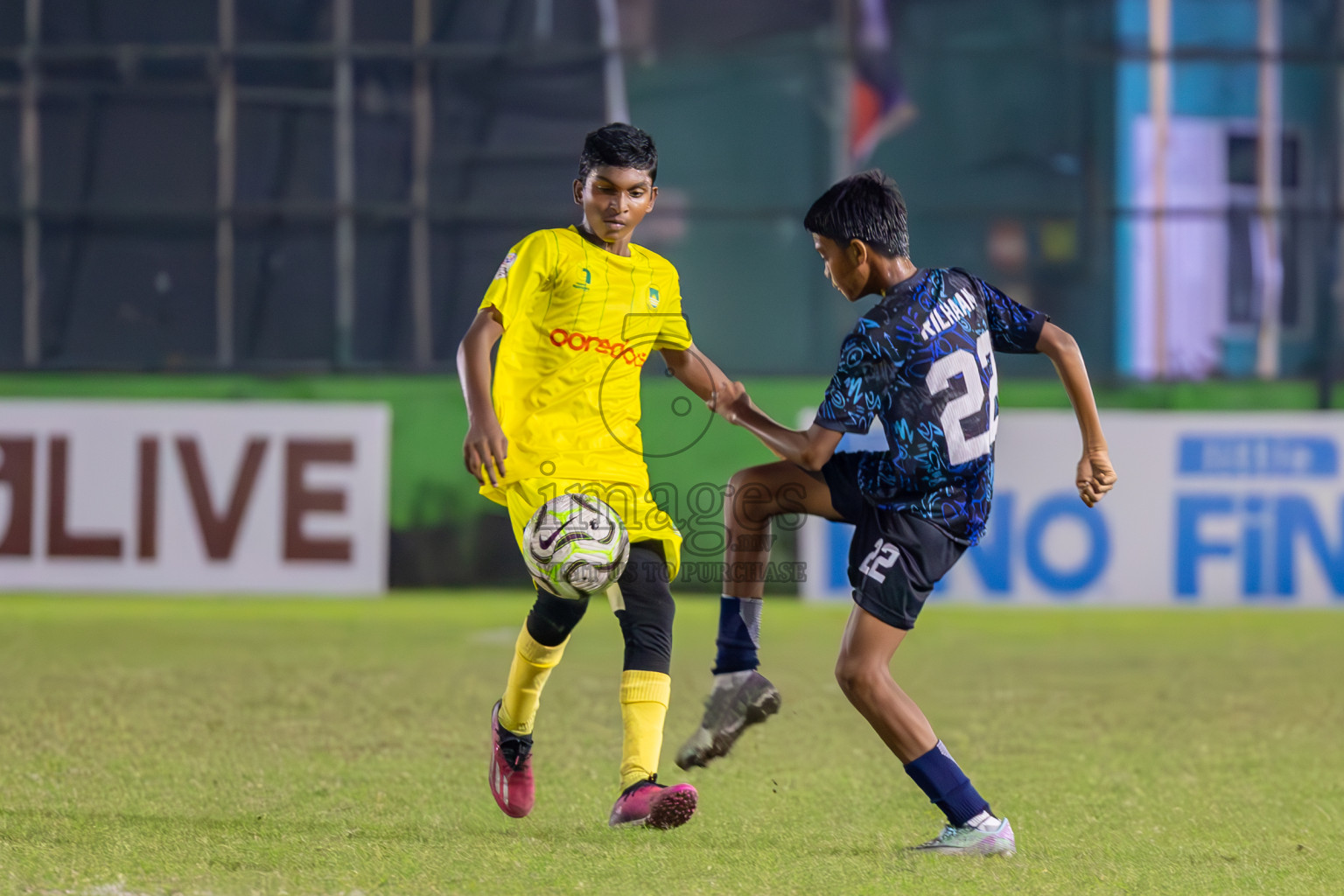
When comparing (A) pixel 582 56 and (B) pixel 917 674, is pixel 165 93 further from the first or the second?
(B) pixel 917 674

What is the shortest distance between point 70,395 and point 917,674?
6863mm

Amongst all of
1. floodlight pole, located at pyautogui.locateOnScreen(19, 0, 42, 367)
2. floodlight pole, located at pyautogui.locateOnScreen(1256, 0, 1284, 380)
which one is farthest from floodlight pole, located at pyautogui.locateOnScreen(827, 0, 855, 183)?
floodlight pole, located at pyautogui.locateOnScreen(19, 0, 42, 367)

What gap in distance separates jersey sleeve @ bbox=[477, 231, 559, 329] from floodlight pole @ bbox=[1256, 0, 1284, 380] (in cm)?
917

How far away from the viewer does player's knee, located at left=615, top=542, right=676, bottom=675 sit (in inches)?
156

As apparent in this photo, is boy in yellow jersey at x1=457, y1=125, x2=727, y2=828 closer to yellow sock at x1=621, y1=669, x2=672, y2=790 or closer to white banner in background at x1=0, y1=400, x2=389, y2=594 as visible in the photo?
yellow sock at x1=621, y1=669, x2=672, y2=790

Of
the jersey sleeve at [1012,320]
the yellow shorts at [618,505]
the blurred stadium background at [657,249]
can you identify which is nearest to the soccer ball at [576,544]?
the yellow shorts at [618,505]

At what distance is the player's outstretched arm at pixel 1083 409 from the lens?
3.83 meters

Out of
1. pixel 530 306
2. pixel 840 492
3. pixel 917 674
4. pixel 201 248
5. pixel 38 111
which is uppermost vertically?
pixel 38 111

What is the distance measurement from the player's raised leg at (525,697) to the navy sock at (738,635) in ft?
1.20

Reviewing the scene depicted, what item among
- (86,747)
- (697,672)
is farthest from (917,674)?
(86,747)

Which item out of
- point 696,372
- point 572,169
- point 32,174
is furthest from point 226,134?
point 696,372

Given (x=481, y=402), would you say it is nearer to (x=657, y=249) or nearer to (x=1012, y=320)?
(x=1012, y=320)

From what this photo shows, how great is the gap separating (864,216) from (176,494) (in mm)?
7613

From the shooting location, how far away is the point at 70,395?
36.9 feet
